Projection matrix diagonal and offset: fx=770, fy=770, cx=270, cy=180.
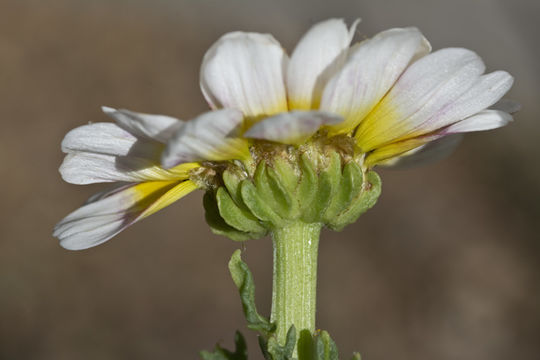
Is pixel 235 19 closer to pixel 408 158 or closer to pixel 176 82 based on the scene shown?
pixel 176 82

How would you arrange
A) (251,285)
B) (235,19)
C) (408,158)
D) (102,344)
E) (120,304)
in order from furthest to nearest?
(235,19) < (120,304) < (102,344) < (408,158) < (251,285)

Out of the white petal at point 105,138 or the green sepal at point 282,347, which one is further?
the white petal at point 105,138

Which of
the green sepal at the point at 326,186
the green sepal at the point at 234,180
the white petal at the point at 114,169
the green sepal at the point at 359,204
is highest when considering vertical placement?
the white petal at the point at 114,169

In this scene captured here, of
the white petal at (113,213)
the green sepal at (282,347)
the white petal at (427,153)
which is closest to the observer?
the green sepal at (282,347)

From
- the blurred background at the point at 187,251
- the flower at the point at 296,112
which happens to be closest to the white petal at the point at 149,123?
the flower at the point at 296,112

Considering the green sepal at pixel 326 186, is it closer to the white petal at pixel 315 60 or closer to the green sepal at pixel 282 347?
the white petal at pixel 315 60

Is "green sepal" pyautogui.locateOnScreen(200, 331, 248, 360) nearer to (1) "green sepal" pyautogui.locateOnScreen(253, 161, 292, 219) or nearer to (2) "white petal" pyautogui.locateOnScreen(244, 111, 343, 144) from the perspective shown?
(1) "green sepal" pyautogui.locateOnScreen(253, 161, 292, 219)

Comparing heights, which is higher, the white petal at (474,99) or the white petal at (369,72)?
the white petal at (369,72)

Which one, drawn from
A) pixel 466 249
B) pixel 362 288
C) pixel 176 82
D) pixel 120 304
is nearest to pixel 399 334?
pixel 362 288

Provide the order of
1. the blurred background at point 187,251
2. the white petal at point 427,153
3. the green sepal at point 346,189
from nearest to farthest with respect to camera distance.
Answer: the green sepal at point 346,189 < the white petal at point 427,153 < the blurred background at point 187,251
